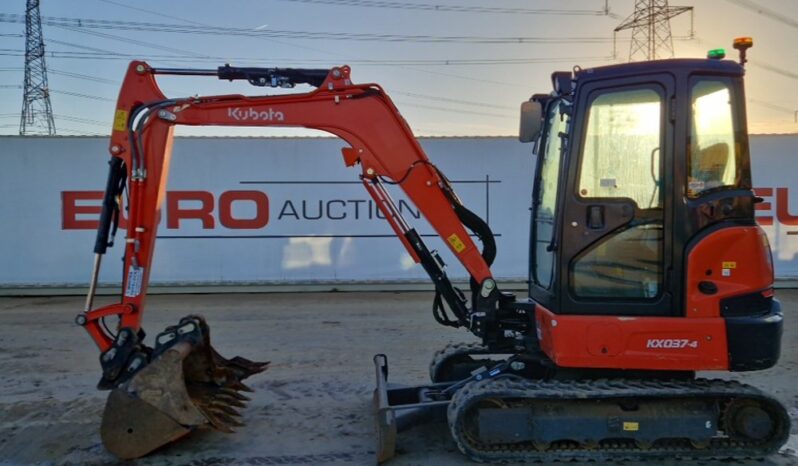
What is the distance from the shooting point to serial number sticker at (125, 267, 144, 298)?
4555 mm

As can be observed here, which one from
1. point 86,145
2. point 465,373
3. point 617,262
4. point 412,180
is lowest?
point 465,373

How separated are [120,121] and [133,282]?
1.19 meters

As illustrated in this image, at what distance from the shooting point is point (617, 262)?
13.7ft

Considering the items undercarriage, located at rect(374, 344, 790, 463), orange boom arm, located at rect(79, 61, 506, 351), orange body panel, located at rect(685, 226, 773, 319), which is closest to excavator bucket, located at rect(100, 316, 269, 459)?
orange boom arm, located at rect(79, 61, 506, 351)

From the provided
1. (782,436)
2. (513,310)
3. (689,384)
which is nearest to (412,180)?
(513,310)

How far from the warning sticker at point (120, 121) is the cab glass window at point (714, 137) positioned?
3987 millimetres

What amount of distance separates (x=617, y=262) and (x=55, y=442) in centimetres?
426

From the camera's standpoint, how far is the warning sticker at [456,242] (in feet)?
15.4

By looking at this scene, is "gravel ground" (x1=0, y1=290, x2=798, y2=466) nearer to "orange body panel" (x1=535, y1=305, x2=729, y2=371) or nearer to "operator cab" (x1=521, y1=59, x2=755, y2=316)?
"orange body panel" (x1=535, y1=305, x2=729, y2=371)

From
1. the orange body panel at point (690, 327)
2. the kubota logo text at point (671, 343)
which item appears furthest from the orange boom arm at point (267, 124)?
the kubota logo text at point (671, 343)

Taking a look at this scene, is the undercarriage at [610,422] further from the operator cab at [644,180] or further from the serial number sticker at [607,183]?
the serial number sticker at [607,183]

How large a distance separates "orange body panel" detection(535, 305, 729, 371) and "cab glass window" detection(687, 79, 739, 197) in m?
0.90

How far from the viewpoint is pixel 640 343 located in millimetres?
4062

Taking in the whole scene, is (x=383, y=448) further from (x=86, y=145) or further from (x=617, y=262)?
(x=86, y=145)
